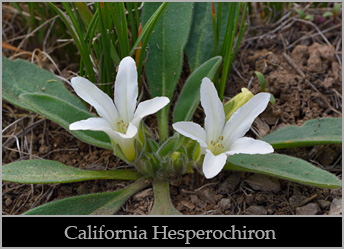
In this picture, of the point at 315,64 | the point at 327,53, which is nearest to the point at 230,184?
the point at 315,64

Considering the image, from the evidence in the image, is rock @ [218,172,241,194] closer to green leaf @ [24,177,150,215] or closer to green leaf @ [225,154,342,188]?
green leaf @ [225,154,342,188]

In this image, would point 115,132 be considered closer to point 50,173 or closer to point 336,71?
point 50,173

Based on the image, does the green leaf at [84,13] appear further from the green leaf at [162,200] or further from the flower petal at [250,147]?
the flower petal at [250,147]

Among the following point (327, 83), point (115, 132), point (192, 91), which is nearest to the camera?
point (115, 132)

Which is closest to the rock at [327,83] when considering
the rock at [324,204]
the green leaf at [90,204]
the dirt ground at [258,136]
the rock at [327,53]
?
the dirt ground at [258,136]

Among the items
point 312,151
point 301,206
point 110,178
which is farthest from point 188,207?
point 312,151

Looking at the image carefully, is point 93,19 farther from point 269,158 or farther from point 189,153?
point 269,158
